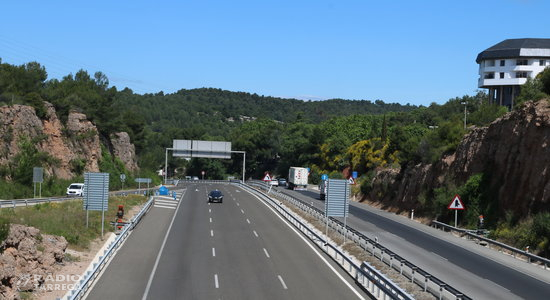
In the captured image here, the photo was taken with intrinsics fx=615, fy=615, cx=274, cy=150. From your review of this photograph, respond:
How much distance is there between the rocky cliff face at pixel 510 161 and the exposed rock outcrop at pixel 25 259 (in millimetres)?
A: 26148

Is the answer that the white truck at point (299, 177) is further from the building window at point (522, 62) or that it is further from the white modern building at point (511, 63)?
the building window at point (522, 62)

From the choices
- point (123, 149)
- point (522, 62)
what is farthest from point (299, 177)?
point (522, 62)

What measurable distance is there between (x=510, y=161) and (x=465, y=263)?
46.4 feet

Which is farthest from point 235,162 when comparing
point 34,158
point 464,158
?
point 464,158

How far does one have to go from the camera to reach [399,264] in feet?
90.9

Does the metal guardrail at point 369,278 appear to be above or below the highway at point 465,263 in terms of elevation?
above

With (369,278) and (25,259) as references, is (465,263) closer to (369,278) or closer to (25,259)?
(369,278)

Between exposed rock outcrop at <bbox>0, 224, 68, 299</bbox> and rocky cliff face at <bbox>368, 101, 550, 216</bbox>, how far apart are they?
85.8 ft

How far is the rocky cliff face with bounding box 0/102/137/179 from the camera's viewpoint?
63875 mm

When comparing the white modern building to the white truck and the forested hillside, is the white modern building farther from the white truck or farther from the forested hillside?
the white truck

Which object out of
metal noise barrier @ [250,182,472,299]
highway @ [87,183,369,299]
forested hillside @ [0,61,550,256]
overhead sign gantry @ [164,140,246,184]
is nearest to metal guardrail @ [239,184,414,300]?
highway @ [87,183,369,299]

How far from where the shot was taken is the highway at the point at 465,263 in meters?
23.3

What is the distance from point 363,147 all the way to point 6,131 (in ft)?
175

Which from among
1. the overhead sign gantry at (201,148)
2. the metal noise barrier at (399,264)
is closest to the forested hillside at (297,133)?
the overhead sign gantry at (201,148)
